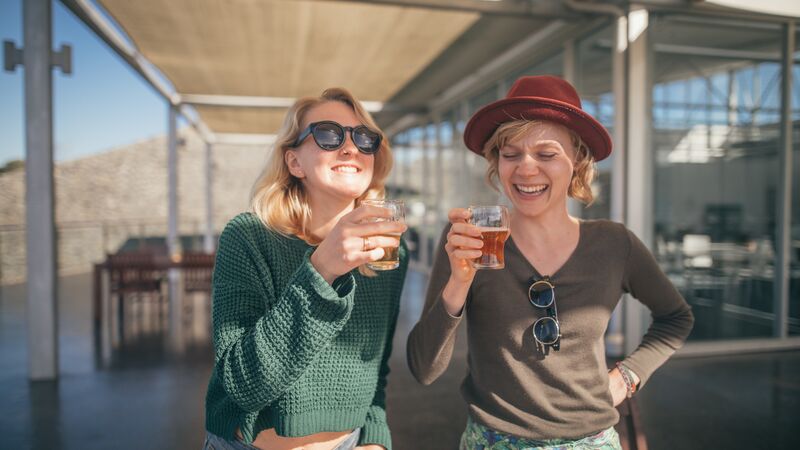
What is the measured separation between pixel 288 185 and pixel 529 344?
750mm

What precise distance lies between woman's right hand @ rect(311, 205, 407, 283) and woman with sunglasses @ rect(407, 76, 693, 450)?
0.21 m

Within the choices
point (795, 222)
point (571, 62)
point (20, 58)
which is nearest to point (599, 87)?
point (571, 62)

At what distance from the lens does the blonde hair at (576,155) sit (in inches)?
49.3

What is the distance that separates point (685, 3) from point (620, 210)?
1.88 metres

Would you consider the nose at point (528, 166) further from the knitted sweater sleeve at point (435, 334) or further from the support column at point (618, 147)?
the support column at point (618, 147)

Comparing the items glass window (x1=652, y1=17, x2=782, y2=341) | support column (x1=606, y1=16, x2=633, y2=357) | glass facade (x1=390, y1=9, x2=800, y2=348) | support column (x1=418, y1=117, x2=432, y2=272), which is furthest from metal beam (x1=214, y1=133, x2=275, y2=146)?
glass window (x1=652, y1=17, x2=782, y2=341)

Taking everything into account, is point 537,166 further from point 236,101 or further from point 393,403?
point 236,101

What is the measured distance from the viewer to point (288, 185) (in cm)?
129

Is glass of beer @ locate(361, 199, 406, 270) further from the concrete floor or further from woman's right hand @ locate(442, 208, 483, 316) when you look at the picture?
the concrete floor

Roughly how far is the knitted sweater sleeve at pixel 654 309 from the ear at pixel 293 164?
3.05ft

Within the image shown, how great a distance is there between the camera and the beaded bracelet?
133cm

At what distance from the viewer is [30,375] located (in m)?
3.79

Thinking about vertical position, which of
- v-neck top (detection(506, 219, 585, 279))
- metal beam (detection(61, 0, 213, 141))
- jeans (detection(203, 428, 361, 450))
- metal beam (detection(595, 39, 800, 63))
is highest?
metal beam (detection(61, 0, 213, 141))

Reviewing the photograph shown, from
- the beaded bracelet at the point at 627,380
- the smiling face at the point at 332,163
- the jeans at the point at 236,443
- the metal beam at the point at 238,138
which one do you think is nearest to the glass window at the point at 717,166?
the beaded bracelet at the point at 627,380
